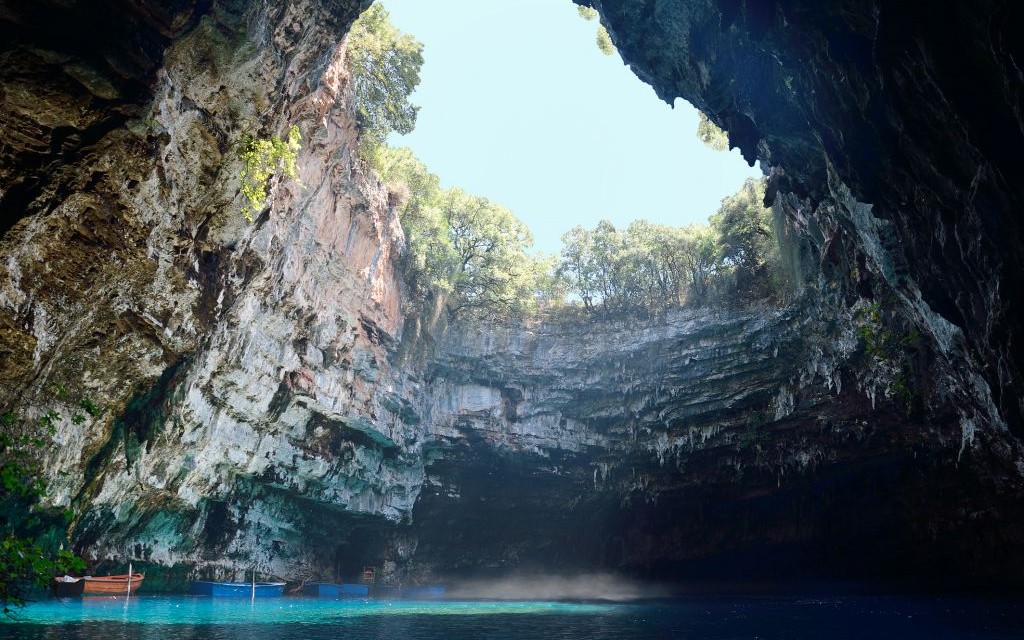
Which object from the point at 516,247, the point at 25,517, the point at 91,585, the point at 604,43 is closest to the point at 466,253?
the point at 516,247

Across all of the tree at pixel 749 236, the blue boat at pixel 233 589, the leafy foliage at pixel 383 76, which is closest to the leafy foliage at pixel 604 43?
the leafy foliage at pixel 383 76

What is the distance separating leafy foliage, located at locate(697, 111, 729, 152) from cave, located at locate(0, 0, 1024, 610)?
5555 mm

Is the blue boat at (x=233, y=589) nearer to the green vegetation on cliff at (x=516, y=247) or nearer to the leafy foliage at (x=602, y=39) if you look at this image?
the green vegetation on cliff at (x=516, y=247)

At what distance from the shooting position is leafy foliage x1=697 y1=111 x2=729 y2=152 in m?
22.5

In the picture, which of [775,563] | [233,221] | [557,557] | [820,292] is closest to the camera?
[233,221]

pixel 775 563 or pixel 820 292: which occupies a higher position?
pixel 820 292

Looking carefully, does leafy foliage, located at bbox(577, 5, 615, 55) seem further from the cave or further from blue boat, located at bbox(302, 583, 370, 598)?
blue boat, located at bbox(302, 583, 370, 598)

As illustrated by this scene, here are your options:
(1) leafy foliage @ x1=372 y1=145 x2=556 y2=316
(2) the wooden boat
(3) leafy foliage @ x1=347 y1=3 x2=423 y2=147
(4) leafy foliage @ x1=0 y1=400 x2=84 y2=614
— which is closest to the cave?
(4) leafy foliage @ x1=0 y1=400 x2=84 y2=614

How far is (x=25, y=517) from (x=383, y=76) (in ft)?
55.9

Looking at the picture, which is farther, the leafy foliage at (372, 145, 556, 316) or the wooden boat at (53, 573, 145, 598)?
the leafy foliage at (372, 145, 556, 316)

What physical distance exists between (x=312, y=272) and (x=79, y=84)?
10437mm

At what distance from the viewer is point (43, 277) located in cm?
994

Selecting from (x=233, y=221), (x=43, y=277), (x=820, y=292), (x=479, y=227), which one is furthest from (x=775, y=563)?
(x=43, y=277)

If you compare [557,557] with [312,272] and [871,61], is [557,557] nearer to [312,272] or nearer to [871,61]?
[312,272]
